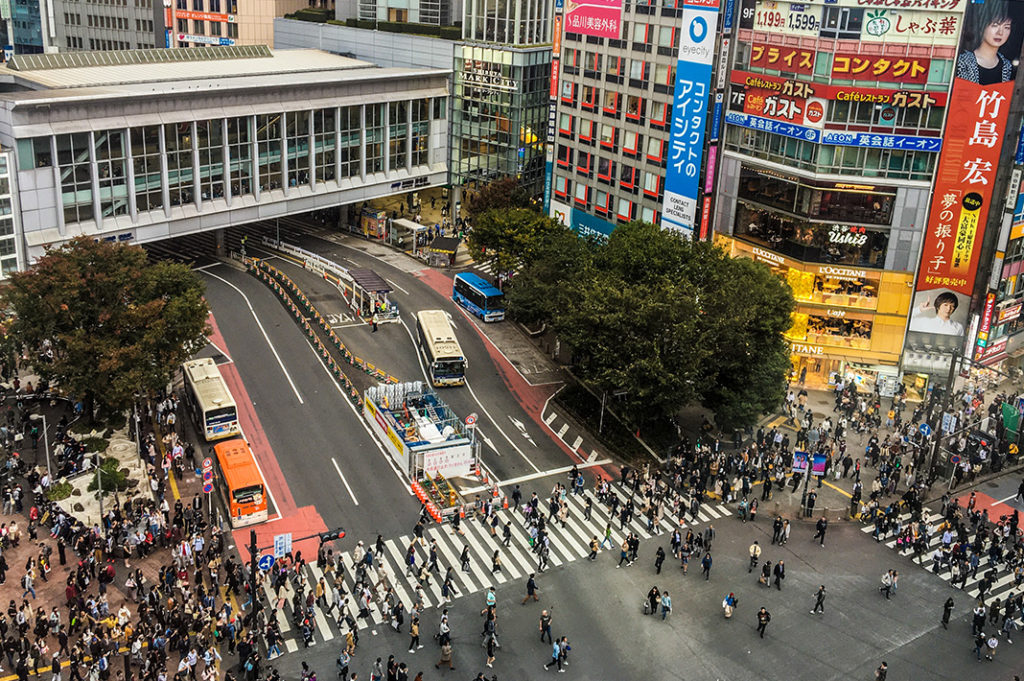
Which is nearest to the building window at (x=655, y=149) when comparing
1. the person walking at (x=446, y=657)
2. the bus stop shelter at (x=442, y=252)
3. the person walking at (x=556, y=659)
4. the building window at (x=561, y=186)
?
the building window at (x=561, y=186)

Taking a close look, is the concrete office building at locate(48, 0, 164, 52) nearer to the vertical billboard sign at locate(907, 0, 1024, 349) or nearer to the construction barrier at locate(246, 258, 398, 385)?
the construction barrier at locate(246, 258, 398, 385)

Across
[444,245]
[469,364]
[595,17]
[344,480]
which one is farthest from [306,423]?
[595,17]

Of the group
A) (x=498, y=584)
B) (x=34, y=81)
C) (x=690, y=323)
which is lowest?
(x=498, y=584)

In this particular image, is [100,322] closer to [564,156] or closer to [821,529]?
[821,529]

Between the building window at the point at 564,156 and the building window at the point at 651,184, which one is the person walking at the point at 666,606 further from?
the building window at the point at 564,156

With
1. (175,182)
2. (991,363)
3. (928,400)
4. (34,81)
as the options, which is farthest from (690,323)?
(34,81)

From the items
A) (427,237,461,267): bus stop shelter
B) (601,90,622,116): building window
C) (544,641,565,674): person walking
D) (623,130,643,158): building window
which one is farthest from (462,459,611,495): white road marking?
(427,237,461,267): bus stop shelter

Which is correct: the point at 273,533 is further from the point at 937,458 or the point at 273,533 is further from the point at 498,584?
the point at 937,458
